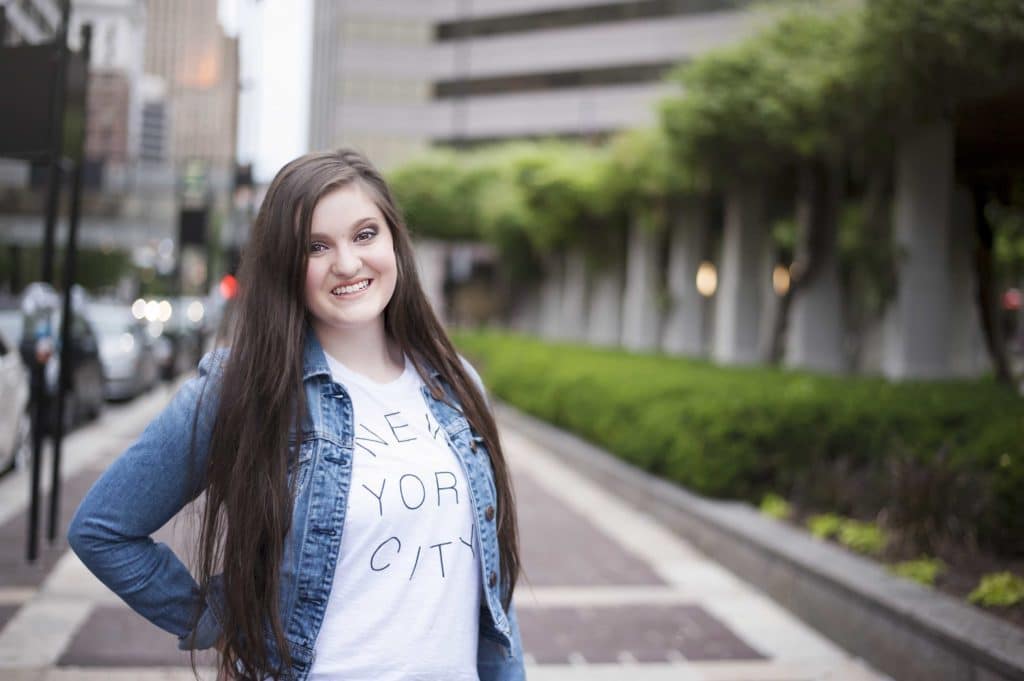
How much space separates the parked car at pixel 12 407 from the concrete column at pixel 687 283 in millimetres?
16084

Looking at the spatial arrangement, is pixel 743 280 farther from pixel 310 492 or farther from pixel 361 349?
pixel 310 492

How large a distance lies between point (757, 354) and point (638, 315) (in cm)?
654

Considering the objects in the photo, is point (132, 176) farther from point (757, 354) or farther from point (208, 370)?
point (208, 370)

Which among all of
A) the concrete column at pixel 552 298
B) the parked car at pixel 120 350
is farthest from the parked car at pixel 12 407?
the concrete column at pixel 552 298

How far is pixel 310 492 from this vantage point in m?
2.18

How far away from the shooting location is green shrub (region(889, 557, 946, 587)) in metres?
6.18

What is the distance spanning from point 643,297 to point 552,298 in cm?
1295

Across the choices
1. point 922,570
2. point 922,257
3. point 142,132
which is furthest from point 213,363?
point 142,132

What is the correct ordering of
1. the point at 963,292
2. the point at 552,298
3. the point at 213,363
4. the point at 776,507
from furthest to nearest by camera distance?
1. the point at 552,298
2. the point at 963,292
3. the point at 776,507
4. the point at 213,363

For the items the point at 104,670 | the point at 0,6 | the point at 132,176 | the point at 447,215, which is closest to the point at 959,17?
the point at 0,6

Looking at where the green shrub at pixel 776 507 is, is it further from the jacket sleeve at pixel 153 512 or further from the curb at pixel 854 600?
the jacket sleeve at pixel 153 512

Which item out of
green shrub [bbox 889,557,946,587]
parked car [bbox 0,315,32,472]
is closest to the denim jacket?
green shrub [bbox 889,557,946,587]

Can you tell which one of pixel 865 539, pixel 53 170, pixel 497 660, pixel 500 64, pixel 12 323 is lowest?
pixel 865 539

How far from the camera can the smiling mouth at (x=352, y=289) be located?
2334 mm
